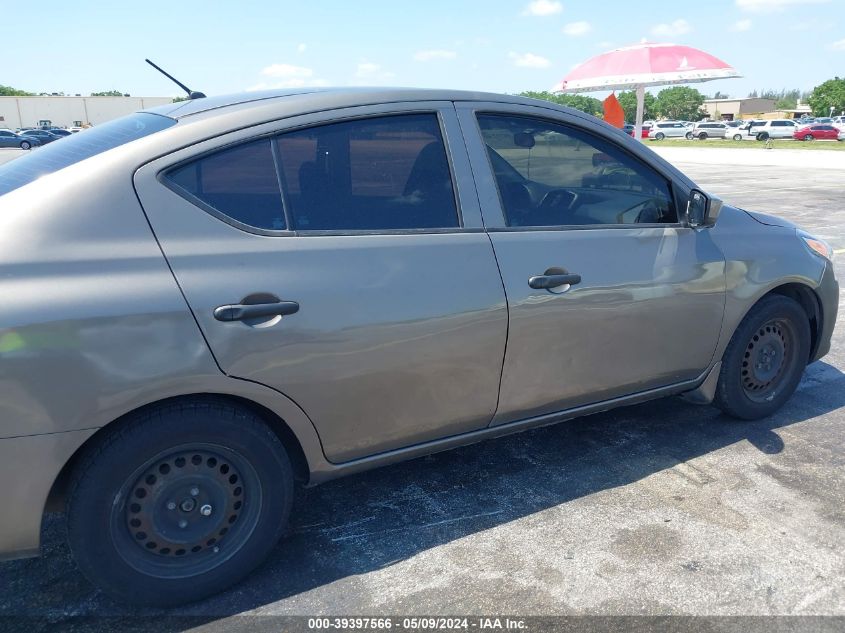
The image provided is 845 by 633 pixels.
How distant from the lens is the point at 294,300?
227cm

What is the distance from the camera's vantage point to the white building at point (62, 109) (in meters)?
79.3

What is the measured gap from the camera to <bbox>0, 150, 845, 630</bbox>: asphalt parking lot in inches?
93.3

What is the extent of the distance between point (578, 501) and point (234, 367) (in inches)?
67.1

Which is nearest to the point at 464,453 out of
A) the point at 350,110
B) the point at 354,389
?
the point at 354,389

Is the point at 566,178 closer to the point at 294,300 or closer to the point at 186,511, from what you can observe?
the point at 294,300

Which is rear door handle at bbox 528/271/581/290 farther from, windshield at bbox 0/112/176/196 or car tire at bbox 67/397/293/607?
windshield at bbox 0/112/176/196

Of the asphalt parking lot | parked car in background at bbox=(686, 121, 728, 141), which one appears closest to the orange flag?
the asphalt parking lot

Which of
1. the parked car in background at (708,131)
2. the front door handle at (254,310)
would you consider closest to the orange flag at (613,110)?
the front door handle at (254,310)

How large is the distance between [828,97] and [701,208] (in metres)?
97.4

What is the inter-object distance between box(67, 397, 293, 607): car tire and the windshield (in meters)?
0.92

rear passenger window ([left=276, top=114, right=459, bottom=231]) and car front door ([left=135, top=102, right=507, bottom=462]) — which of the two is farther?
rear passenger window ([left=276, top=114, right=459, bottom=231])

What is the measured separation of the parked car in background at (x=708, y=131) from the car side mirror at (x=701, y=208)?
59131mm

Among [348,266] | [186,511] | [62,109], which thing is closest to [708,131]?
[348,266]

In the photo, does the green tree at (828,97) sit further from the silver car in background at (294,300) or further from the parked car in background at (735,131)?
the silver car in background at (294,300)
